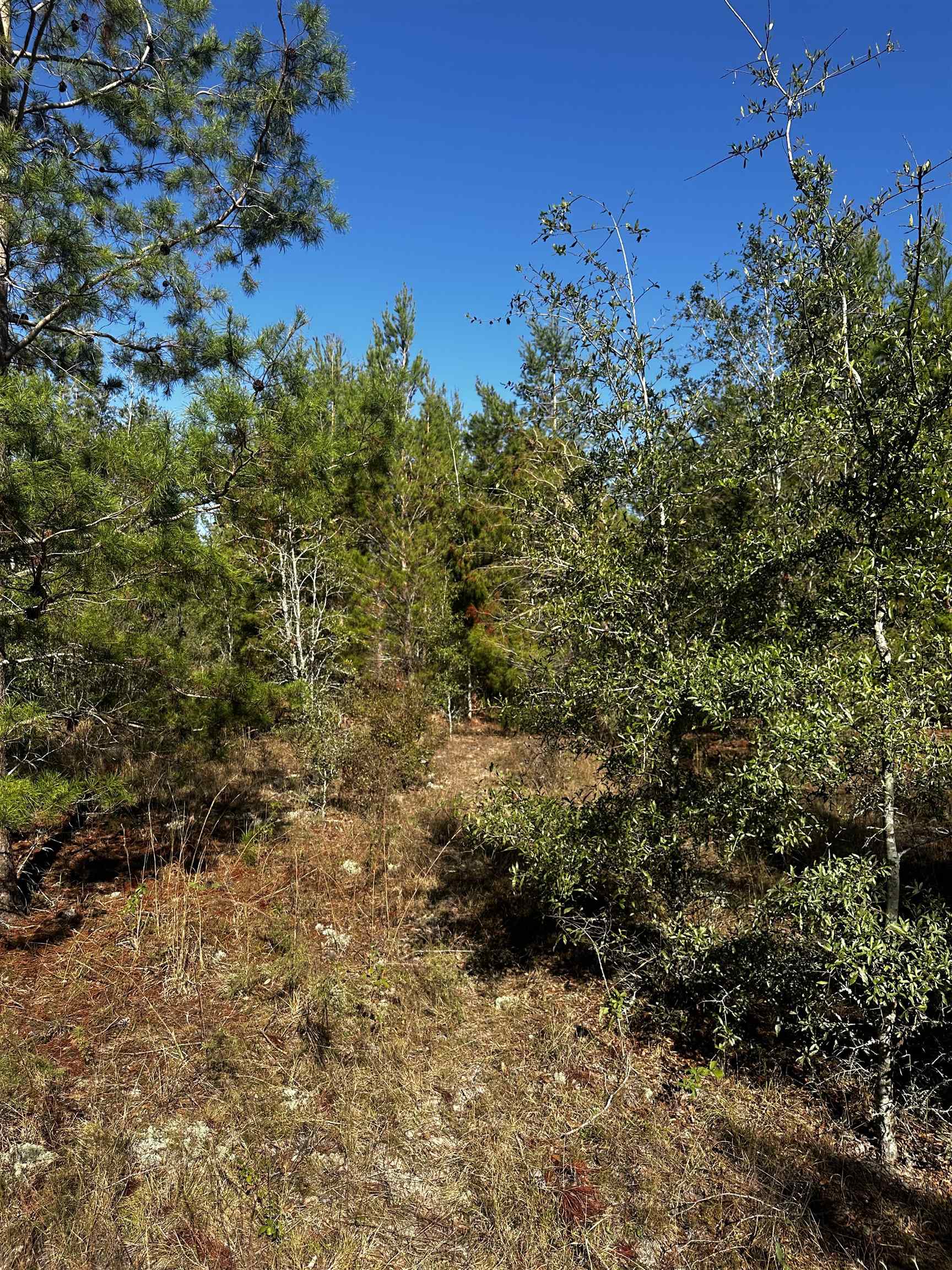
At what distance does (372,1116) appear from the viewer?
364 cm

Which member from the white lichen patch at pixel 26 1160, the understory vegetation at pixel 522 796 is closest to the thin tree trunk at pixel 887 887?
the understory vegetation at pixel 522 796

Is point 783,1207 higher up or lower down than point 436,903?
lower down

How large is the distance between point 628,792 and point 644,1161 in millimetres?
1988

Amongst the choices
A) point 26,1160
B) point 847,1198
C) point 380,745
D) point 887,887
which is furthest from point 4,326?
point 847,1198

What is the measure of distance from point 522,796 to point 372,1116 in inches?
87.5

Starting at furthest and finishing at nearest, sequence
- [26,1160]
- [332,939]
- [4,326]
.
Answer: [332,939] < [4,326] < [26,1160]

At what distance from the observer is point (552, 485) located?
4.32 metres

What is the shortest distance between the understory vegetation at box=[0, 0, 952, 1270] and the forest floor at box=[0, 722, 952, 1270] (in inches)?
0.9

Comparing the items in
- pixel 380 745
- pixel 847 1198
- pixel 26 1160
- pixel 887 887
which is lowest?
pixel 847 1198

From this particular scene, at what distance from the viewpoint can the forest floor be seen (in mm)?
2863

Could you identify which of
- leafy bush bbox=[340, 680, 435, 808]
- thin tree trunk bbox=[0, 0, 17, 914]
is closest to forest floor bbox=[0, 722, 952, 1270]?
thin tree trunk bbox=[0, 0, 17, 914]

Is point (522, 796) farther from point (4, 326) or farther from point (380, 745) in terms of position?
point (4, 326)

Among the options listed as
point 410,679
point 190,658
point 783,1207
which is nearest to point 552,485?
point 190,658

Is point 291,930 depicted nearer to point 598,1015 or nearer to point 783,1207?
point 598,1015
